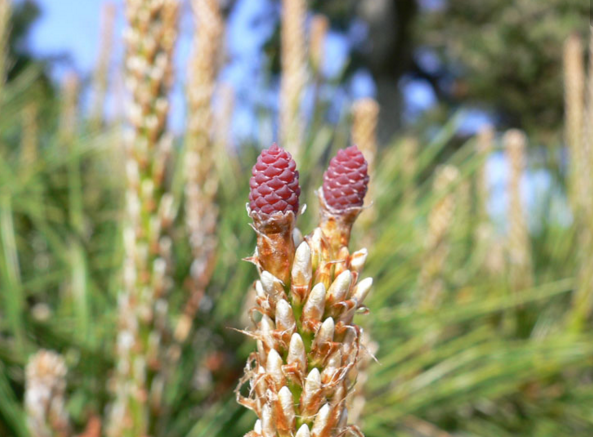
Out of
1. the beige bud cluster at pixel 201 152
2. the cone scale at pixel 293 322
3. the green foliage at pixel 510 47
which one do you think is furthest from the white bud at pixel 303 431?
the green foliage at pixel 510 47

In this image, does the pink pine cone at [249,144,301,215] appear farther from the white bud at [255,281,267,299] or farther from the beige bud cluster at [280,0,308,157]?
the beige bud cluster at [280,0,308,157]

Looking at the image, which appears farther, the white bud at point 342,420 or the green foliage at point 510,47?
the green foliage at point 510,47

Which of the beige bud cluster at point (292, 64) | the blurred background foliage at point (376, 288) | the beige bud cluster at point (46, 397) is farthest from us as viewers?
the beige bud cluster at point (292, 64)

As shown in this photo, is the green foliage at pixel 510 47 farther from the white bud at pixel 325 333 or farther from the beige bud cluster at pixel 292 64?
the white bud at pixel 325 333

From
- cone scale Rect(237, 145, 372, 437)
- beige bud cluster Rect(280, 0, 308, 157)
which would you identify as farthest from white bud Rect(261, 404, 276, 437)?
beige bud cluster Rect(280, 0, 308, 157)

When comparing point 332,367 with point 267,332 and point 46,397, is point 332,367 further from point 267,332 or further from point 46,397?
point 46,397

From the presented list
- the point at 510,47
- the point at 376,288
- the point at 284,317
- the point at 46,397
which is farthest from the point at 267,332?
the point at 510,47

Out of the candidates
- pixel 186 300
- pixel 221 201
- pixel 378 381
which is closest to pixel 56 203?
pixel 221 201
